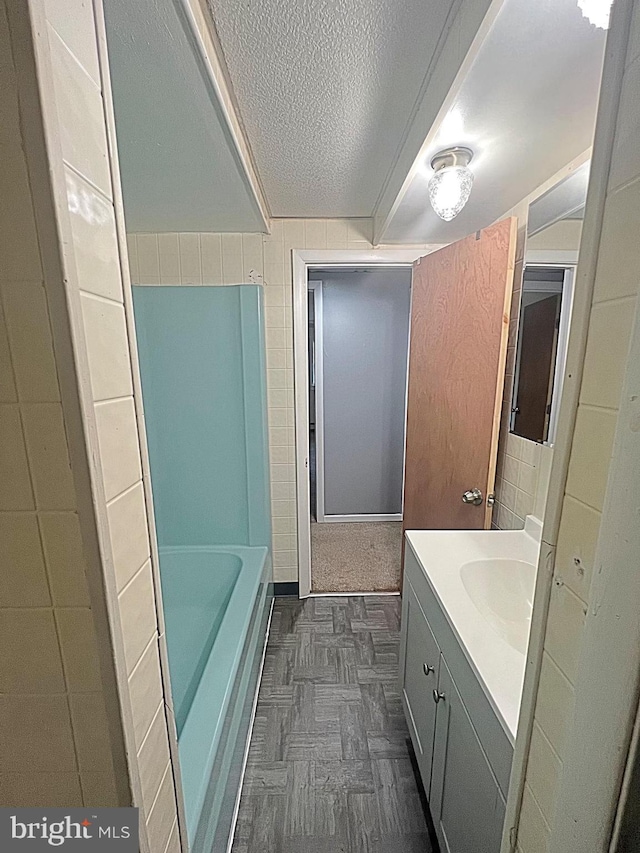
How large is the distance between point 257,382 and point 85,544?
159cm

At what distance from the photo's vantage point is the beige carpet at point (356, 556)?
253cm

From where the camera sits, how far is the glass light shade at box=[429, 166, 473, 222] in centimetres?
115

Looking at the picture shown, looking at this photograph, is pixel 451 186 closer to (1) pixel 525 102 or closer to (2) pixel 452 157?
(2) pixel 452 157

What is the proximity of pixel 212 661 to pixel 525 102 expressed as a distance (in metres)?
1.80

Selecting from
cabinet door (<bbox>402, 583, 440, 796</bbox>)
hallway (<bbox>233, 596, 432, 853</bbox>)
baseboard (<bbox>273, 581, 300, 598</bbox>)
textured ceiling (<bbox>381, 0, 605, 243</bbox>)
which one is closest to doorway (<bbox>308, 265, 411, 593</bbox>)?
baseboard (<bbox>273, 581, 300, 598</bbox>)

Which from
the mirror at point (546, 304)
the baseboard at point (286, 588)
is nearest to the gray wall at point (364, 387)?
the baseboard at point (286, 588)

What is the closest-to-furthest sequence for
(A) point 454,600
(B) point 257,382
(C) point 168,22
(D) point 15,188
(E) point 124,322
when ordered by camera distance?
(D) point 15,188, (E) point 124,322, (C) point 168,22, (A) point 454,600, (B) point 257,382

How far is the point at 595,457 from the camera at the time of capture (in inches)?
16.7

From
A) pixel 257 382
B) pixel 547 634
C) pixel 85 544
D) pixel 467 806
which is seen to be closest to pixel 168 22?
pixel 85 544

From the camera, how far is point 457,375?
169 centimetres

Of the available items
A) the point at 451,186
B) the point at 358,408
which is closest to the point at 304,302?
the point at 451,186

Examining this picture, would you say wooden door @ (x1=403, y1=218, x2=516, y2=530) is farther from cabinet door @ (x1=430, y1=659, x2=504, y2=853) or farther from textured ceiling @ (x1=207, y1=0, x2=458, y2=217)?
cabinet door @ (x1=430, y1=659, x2=504, y2=853)

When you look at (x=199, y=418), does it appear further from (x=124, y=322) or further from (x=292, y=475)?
(x=124, y=322)

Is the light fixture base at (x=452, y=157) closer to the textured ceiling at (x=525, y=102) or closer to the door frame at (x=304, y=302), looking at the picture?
the textured ceiling at (x=525, y=102)
